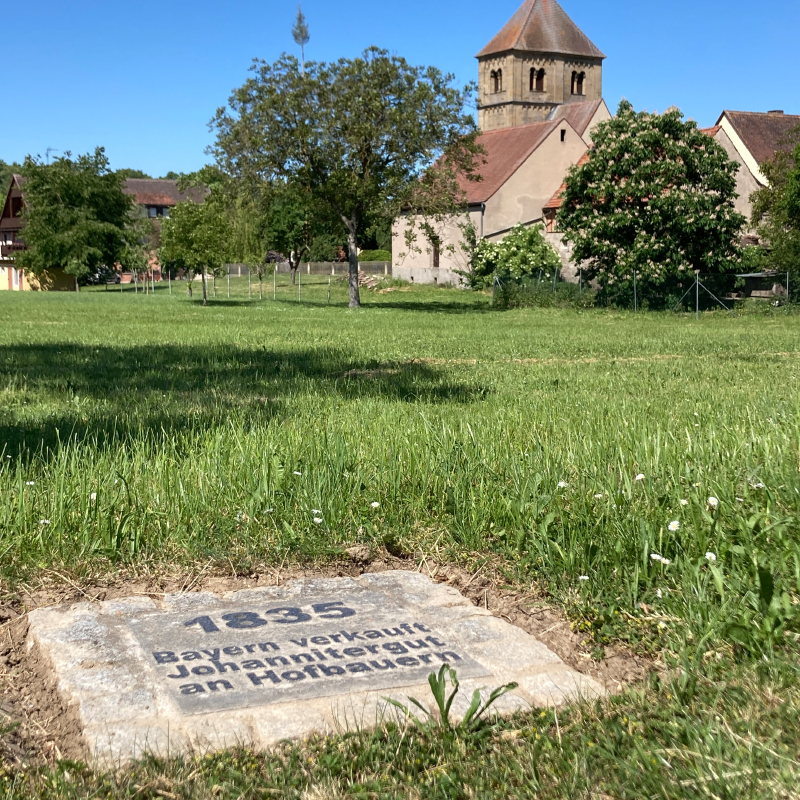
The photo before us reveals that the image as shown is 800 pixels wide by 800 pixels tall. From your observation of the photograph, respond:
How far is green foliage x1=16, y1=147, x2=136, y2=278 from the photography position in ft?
238

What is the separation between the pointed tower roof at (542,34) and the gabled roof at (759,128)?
30.1 meters

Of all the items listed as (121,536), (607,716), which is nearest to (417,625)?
(607,716)

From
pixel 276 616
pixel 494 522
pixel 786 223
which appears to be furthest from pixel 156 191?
pixel 276 616

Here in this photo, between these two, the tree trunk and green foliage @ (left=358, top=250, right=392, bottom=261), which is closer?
the tree trunk

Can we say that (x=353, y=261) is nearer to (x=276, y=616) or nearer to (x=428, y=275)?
(x=428, y=275)

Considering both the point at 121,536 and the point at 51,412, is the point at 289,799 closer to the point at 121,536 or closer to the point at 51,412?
the point at 121,536

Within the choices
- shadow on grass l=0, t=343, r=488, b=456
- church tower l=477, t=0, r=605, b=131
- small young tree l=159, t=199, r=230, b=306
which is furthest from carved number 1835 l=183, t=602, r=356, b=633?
church tower l=477, t=0, r=605, b=131

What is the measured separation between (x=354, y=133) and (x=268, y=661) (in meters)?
37.4

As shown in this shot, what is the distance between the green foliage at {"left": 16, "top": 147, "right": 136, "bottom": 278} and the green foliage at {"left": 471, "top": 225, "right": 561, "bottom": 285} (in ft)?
113

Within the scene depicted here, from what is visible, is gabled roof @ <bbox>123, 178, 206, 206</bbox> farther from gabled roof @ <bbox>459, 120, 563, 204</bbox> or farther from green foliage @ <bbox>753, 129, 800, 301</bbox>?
green foliage @ <bbox>753, 129, 800, 301</bbox>

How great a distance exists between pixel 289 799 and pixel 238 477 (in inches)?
115

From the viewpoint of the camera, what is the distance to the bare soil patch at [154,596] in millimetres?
2840

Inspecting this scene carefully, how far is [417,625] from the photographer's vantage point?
145 inches

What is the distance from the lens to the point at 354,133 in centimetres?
3891
